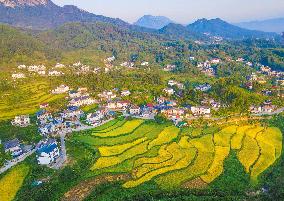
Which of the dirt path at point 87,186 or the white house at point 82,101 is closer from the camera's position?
the dirt path at point 87,186

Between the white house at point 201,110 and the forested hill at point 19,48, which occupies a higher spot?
the forested hill at point 19,48

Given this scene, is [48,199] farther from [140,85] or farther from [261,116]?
[140,85]

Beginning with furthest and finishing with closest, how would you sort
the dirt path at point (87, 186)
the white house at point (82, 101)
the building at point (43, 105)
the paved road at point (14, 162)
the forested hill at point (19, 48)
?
1. the forested hill at point (19, 48)
2. the white house at point (82, 101)
3. the building at point (43, 105)
4. the paved road at point (14, 162)
5. the dirt path at point (87, 186)

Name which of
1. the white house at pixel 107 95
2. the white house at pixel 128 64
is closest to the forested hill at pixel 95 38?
the white house at pixel 128 64

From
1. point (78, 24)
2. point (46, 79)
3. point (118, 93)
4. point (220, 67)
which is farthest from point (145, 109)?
point (78, 24)

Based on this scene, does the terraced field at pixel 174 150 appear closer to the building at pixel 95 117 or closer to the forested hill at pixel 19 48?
the building at pixel 95 117

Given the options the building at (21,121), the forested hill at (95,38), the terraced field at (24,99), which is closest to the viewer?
the building at (21,121)

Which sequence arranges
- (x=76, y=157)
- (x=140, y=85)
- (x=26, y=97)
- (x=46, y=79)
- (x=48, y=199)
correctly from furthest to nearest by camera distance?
(x=46, y=79) < (x=140, y=85) < (x=26, y=97) < (x=76, y=157) < (x=48, y=199)
